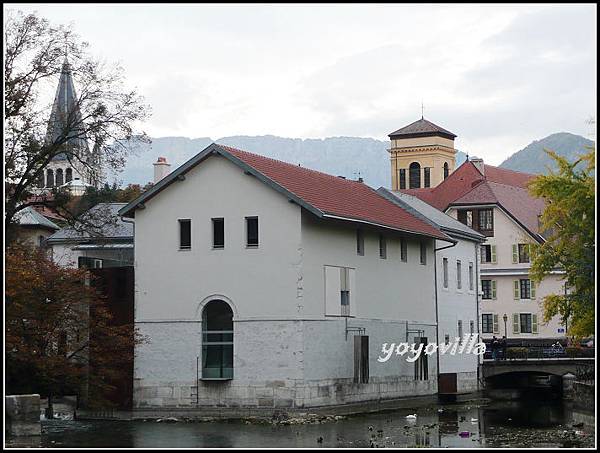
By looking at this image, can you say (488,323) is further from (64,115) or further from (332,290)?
(64,115)

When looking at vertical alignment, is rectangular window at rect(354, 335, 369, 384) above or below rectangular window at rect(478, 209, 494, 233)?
below

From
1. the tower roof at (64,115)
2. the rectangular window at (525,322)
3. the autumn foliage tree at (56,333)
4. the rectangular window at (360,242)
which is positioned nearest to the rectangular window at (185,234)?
the autumn foliage tree at (56,333)

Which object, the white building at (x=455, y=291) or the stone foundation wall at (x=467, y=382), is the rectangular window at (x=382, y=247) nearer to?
the white building at (x=455, y=291)

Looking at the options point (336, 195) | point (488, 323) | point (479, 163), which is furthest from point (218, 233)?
A: point (479, 163)

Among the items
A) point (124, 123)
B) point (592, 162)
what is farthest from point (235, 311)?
point (592, 162)

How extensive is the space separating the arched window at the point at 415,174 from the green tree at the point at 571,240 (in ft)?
262

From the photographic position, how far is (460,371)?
5984cm

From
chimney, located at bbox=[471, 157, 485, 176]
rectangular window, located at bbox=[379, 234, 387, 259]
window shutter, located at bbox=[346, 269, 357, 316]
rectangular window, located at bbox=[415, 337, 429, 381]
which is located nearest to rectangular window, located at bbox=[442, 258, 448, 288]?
rectangular window, located at bbox=[415, 337, 429, 381]

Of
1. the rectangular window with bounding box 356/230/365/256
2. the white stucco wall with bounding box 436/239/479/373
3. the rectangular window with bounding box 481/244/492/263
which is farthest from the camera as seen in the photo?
the rectangular window with bounding box 481/244/492/263

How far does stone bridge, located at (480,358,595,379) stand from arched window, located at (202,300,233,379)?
2271 centimetres

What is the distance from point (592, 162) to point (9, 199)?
22.2 m

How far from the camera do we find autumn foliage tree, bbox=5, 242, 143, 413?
124ft

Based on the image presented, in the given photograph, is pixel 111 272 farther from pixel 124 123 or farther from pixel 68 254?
pixel 68 254

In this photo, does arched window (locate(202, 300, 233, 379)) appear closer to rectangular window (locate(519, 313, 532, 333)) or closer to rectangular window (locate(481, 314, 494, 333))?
rectangular window (locate(481, 314, 494, 333))
